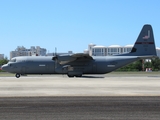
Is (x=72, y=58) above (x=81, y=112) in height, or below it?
above

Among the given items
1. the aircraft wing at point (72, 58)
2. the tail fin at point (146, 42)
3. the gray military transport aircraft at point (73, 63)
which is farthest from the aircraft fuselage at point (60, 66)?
the tail fin at point (146, 42)

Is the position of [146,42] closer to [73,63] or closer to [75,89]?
[73,63]

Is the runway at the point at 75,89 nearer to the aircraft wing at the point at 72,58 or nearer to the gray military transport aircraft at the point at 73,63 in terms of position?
the aircraft wing at the point at 72,58

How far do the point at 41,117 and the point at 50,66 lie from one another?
99.7 ft

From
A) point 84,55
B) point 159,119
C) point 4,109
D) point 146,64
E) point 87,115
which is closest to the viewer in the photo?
point 159,119

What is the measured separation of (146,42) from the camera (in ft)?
136

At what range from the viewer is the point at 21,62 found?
1586 inches

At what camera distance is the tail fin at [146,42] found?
41438 millimetres

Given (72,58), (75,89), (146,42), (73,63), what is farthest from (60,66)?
(75,89)

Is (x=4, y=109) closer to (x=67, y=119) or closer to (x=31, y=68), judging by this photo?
(x=67, y=119)

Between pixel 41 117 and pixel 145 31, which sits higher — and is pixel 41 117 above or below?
below

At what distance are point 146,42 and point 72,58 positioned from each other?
Answer: 11.3 m

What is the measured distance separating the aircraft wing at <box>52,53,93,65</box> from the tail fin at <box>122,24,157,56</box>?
7.59m

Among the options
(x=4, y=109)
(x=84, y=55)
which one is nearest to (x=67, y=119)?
(x=4, y=109)
